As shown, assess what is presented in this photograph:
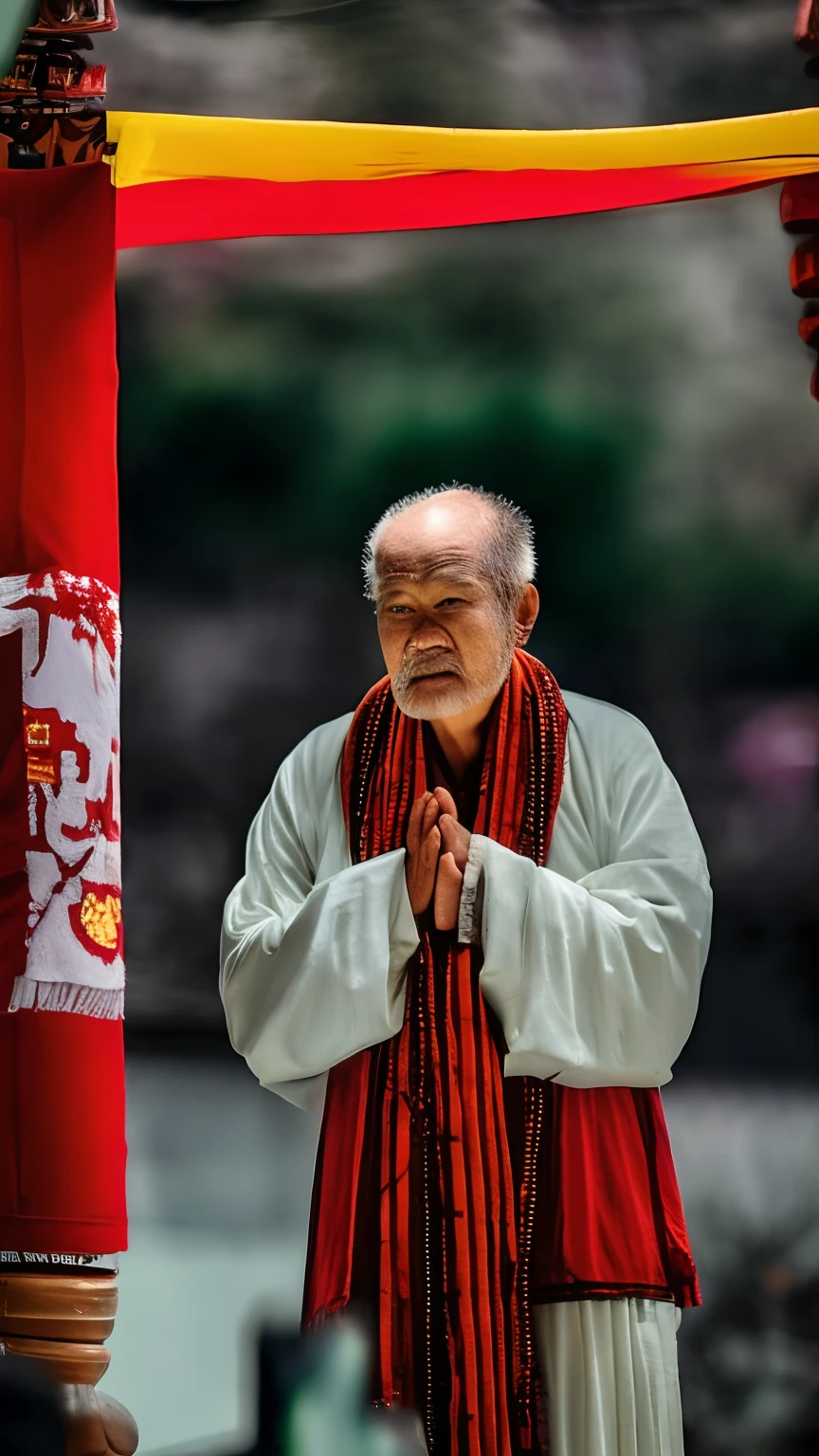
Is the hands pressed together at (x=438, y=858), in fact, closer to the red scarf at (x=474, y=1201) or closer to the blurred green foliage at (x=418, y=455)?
the red scarf at (x=474, y=1201)

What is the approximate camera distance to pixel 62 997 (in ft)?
10.1

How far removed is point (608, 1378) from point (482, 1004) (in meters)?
0.67

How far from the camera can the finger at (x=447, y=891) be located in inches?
130

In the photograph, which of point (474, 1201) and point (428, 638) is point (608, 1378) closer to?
point (474, 1201)

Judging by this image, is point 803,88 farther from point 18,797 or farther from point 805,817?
point 18,797

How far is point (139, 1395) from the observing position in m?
3.42

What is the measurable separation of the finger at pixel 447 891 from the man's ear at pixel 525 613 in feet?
1.54

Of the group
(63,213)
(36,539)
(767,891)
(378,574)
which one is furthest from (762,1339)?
(63,213)

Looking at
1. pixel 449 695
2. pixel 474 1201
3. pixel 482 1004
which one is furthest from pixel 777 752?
pixel 474 1201

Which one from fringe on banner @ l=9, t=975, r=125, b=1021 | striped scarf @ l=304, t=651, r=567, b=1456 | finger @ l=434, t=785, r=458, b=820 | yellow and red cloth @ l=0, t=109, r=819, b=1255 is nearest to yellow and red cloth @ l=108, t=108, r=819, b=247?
yellow and red cloth @ l=0, t=109, r=819, b=1255

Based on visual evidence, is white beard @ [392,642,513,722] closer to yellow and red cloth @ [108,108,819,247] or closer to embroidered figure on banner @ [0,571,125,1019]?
embroidered figure on banner @ [0,571,125,1019]

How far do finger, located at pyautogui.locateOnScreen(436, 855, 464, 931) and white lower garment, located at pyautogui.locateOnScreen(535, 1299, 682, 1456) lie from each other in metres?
0.70

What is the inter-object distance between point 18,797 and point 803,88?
81.9 inches

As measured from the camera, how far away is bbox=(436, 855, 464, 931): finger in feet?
10.9
